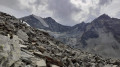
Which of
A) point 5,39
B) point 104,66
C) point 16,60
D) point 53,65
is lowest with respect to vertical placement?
point 104,66

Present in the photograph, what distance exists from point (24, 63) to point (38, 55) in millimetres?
4373

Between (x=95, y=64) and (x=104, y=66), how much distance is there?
1.70m

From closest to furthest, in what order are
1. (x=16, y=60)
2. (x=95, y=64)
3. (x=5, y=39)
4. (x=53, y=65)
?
(x=16, y=60) < (x=5, y=39) < (x=53, y=65) < (x=95, y=64)

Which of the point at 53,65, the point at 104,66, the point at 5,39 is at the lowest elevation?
the point at 104,66

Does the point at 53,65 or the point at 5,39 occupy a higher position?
the point at 5,39

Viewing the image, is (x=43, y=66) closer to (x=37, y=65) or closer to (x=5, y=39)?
(x=37, y=65)

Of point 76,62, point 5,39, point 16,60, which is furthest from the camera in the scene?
point 76,62

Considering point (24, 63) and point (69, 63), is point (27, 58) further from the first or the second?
point (69, 63)

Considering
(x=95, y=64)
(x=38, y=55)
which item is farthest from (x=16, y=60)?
(x=95, y=64)

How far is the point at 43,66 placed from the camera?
19.5 meters

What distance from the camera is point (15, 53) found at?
703 inches

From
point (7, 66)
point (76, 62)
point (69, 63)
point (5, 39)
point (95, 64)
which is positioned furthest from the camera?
point (95, 64)

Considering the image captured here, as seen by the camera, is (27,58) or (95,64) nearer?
(27,58)

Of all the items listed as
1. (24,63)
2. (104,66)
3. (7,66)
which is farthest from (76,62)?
(7,66)
